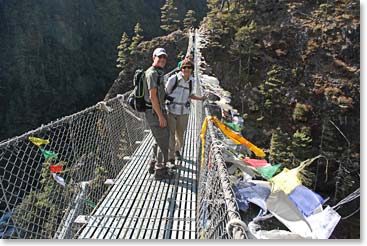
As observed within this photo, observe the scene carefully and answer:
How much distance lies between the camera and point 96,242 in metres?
1.58

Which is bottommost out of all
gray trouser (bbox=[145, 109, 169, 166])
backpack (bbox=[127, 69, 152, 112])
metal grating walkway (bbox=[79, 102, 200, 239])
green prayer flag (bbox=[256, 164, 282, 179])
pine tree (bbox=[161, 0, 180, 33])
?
metal grating walkway (bbox=[79, 102, 200, 239])

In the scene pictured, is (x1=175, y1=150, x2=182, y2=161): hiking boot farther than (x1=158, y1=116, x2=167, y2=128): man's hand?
Yes

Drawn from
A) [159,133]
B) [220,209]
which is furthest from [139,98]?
[220,209]

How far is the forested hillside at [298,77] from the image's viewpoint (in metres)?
16.1

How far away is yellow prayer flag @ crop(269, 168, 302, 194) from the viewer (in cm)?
150

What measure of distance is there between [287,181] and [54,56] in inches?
1420

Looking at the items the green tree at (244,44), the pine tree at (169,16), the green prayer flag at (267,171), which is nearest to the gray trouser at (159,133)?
the green prayer flag at (267,171)

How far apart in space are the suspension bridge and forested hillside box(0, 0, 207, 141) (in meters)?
28.0

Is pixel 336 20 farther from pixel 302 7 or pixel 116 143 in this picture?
pixel 116 143

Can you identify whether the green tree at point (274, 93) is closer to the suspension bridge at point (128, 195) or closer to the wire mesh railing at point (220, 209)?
the suspension bridge at point (128, 195)

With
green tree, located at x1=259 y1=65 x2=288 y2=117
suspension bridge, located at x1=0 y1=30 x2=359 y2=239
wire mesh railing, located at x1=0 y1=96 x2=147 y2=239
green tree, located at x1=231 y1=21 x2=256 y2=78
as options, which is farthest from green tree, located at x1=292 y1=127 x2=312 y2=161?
suspension bridge, located at x1=0 y1=30 x2=359 y2=239

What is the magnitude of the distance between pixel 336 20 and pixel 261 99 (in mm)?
6675

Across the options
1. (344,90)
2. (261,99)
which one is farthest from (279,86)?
(344,90)

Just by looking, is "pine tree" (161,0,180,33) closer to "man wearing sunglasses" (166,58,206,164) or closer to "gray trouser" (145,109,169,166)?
"man wearing sunglasses" (166,58,206,164)
